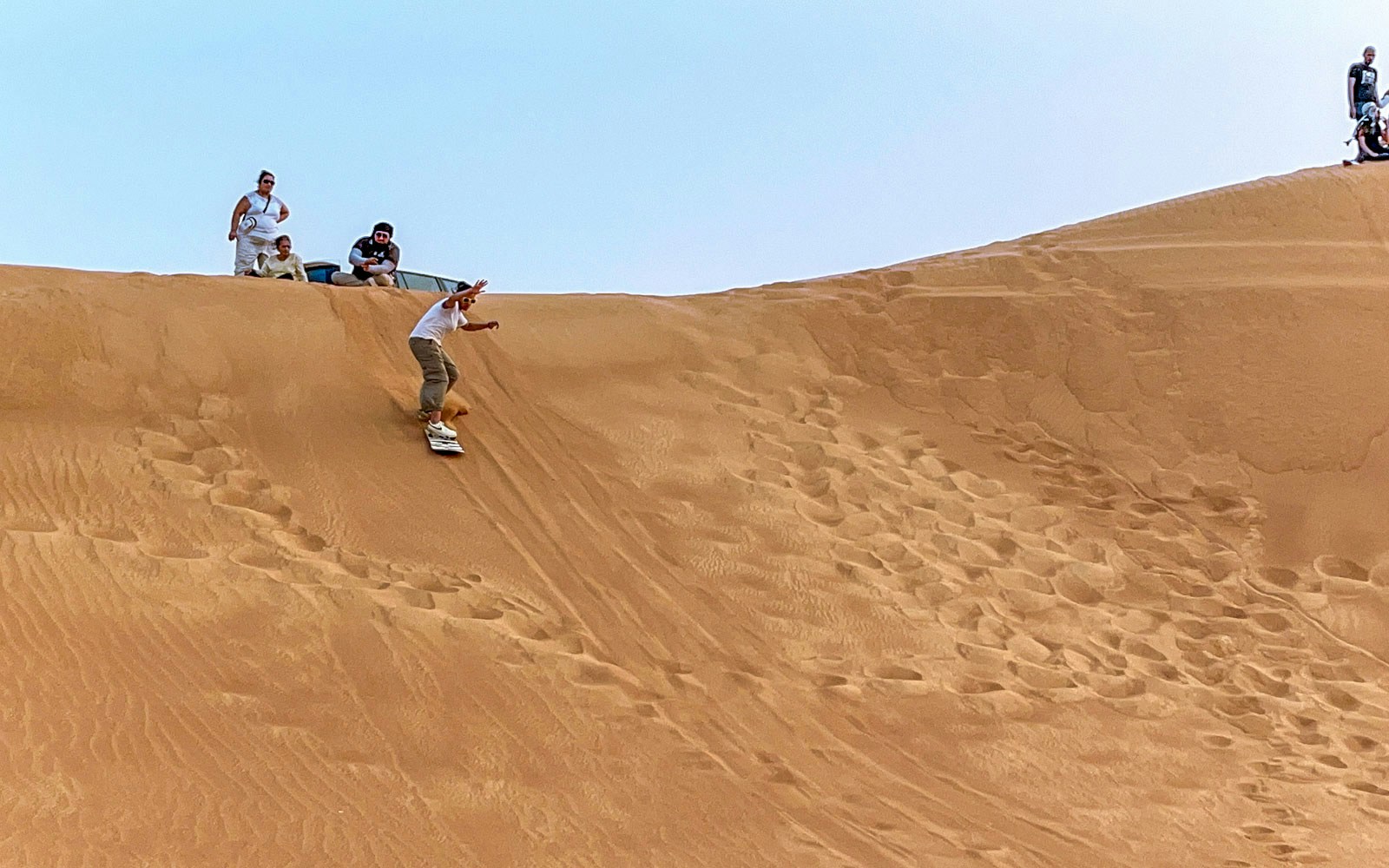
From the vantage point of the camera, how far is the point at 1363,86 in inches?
484

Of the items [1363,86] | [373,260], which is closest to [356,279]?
[373,260]

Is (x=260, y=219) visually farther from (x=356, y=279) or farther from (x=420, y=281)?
(x=420, y=281)

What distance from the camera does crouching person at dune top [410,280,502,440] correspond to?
824 cm

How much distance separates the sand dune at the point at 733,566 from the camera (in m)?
5.20

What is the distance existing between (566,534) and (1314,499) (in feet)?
16.8

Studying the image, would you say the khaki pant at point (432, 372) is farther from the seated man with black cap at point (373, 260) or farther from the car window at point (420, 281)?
the car window at point (420, 281)

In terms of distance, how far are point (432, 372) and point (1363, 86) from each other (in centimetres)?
949

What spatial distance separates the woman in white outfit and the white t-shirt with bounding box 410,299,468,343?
11.0 ft

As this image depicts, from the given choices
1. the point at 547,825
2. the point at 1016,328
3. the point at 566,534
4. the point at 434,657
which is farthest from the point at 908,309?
the point at 547,825

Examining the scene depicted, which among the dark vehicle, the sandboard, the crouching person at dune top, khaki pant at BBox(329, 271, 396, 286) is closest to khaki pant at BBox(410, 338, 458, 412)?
the crouching person at dune top

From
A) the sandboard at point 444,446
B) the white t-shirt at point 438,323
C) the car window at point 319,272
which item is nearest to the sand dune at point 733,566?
the sandboard at point 444,446

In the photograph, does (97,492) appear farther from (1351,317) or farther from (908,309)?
(1351,317)

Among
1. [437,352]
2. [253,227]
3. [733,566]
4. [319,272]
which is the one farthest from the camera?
[319,272]

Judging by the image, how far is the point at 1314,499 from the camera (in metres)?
8.74
